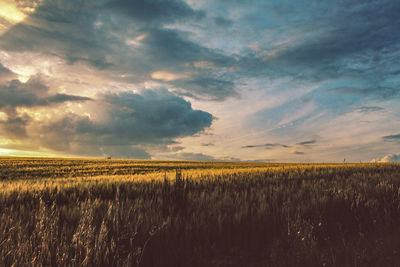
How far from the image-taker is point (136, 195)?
22.7 feet

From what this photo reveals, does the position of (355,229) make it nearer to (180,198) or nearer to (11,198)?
(180,198)

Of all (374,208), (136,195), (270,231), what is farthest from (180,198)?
(374,208)

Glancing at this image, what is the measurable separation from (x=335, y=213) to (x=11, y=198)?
791 centimetres

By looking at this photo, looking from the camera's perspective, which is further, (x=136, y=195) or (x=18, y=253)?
(x=136, y=195)

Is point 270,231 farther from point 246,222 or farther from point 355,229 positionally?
point 355,229

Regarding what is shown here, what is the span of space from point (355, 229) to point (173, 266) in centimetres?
373

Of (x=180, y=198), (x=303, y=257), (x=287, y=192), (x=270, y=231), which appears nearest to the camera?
(x=303, y=257)

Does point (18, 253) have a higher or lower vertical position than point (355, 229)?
higher

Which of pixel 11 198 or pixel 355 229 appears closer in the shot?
pixel 355 229

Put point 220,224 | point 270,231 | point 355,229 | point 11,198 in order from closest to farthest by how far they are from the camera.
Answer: point 220,224, point 270,231, point 355,229, point 11,198

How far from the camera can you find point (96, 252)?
2439 millimetres

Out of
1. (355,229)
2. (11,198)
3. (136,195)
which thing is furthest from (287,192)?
(11,198)

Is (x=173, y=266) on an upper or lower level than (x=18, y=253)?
lower

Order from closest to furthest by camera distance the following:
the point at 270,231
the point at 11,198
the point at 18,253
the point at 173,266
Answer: the point at 18,253, the point at 173,266, the point at 270,231, the point at 11,198
